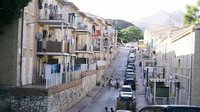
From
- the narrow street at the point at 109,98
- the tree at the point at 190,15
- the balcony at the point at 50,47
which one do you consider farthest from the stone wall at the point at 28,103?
the tree at the point at 190,15

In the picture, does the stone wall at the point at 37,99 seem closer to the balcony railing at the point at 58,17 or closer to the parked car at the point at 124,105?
the parked car at the point at 124,105

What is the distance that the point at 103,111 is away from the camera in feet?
84.2

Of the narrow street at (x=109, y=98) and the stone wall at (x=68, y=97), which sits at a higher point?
the stone wall at (x=68, y=97)

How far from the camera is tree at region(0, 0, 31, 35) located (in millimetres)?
18797

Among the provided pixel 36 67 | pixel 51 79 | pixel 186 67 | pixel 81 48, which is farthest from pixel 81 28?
pixel 51 79

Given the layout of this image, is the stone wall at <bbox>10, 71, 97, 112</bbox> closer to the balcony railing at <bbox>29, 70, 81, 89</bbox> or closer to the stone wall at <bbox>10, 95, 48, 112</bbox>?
the stone wall at <bbox>10, 95, 48, 112</bbox>

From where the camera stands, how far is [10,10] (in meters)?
18.8

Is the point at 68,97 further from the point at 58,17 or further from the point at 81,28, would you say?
the point at 81,28

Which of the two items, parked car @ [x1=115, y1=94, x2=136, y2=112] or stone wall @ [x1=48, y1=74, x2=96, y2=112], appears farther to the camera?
parked car @ [x1=115, y1=94, x2=136, y2=112]

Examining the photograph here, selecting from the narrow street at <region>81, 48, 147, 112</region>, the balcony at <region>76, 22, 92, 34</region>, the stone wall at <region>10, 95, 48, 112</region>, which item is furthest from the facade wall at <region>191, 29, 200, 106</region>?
the balcony at <region>76, 22, 92, 34</region>

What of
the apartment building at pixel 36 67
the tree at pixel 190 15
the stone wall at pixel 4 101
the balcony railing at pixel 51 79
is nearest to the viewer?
the apartment building at pixel 36 67

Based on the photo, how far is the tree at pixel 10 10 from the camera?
1880cm

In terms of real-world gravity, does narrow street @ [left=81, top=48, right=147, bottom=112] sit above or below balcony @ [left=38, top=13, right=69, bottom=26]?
below

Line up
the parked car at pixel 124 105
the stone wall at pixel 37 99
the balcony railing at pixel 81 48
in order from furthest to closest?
the balcony railing at pixel 81 48 → the parked car at pixel 124 105 → the stone wall at pixel 37 99
